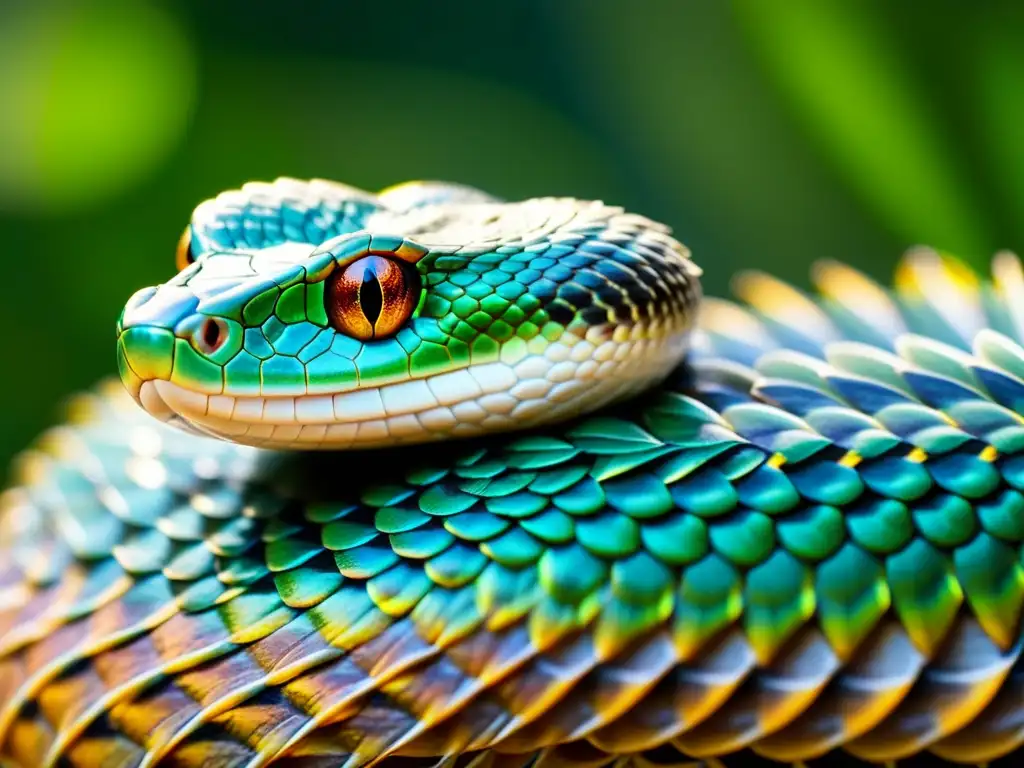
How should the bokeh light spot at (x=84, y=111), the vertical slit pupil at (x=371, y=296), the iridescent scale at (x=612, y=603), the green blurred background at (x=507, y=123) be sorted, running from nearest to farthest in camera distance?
the iridescent scale at (x=612, y=603), the vertical slit pupil at (x=371, y=296), the green blurred background at (x=507, y=123), the bokeh light spot at (x=84, y=111)

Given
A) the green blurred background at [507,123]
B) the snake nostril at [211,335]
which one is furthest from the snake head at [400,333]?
the green blurred background at [507,123]

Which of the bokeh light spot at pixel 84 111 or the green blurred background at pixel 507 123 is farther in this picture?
the bokeh light spot at pixel 84 111

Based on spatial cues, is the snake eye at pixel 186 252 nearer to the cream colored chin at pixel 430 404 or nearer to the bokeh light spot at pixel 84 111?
the cream colored chin at pixel 430 404

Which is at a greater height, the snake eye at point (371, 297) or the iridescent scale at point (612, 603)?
the snake eye at point (371, 297)

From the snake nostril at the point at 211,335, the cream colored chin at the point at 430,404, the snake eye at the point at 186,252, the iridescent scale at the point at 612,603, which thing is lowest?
the iridescent scale at the point at 612,603

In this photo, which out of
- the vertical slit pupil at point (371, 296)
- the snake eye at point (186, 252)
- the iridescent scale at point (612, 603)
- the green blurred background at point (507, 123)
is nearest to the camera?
the iridescent scale at point (612, 603)

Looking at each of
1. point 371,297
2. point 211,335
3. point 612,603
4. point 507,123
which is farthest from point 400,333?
point 507,123

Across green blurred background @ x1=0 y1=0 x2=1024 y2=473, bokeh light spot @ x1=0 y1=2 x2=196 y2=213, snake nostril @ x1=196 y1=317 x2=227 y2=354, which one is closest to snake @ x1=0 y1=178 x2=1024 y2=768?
snake nostril @ x1=196 y1=317 x2=227 y2=354

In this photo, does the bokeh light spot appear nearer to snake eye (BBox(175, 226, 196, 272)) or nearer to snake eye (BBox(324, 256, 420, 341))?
snake eye (BBox(175, 226, 196, 272))
